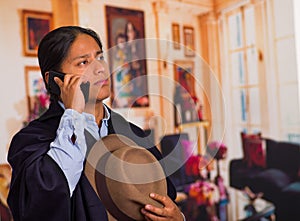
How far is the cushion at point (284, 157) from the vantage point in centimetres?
203

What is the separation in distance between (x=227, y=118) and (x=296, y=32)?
0.65m

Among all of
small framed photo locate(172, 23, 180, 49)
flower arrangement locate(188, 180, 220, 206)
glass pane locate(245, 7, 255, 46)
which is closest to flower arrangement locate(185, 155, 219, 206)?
flower arrangement locate(188, 180, 220, 206)

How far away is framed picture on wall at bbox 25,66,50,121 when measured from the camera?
59.7 inches

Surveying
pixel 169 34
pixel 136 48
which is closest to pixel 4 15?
pixel 136 48

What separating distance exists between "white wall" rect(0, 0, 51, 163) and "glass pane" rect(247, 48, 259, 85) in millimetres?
1182

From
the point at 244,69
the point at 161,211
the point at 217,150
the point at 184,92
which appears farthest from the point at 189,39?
the point at 161,211

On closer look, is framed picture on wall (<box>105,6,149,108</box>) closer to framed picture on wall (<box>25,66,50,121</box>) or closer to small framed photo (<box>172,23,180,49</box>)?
small framed photo (<box>172,23,180,49</box>)

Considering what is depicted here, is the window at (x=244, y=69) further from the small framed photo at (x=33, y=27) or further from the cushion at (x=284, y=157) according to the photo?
the small framed photo at (x=33, y=27)

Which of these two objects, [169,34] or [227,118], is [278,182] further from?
[169,34]

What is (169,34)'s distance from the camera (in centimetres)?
183

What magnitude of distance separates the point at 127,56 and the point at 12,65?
0.53 meters

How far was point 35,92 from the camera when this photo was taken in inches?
60.9

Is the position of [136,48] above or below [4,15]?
below

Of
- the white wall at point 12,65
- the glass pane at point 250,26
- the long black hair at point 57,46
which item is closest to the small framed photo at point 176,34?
the glass pane at point 250,26
